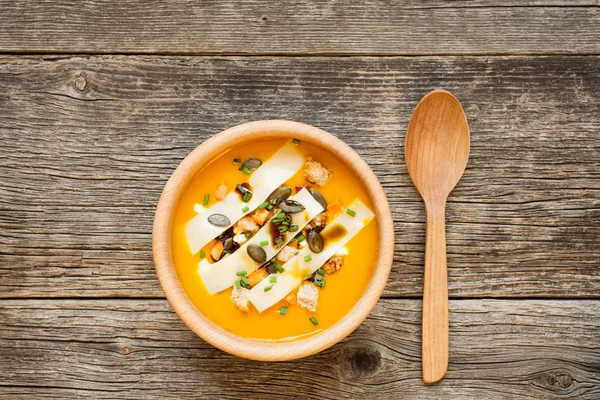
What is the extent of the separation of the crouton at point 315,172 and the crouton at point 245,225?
204 mm

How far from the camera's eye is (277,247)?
5.18 ft

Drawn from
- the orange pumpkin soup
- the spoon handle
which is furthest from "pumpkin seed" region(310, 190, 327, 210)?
the spoon handle

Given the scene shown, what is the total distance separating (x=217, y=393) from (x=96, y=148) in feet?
2.89

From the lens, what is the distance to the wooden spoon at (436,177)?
5.57 ft

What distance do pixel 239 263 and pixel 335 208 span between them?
1.04 ft

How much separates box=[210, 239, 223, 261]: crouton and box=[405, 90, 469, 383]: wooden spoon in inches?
24.7

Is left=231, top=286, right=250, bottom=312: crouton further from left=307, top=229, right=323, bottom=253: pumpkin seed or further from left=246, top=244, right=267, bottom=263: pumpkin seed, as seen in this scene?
left=307, top=229, right=323, bottom=253: pumpkin seed

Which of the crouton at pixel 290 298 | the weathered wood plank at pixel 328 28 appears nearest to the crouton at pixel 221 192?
the crouton at pixel 290 298

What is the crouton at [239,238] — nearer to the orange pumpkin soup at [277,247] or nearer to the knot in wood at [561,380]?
the orange pumpkin soup at [277,247]

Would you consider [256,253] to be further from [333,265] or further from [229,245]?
[333,265]

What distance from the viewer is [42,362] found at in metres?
1.78

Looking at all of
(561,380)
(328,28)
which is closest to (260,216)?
(328,28)

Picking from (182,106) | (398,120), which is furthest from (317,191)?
(182,106)

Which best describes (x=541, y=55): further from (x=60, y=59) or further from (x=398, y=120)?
(x=60, y=59)
